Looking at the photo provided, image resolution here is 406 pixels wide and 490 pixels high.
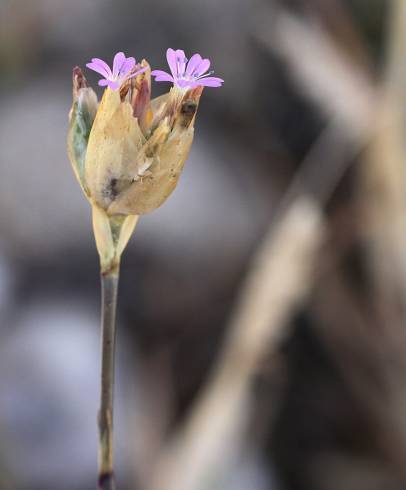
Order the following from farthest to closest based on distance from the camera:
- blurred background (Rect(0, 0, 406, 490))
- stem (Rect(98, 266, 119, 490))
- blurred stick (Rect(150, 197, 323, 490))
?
blurred background (Rect(0, 0, 406, 490))
blurred stick (Rect(150, 197, 323, 490))
stem (Rect(98, 266, 119, 490))

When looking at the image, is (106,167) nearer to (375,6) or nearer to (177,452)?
(177,452)

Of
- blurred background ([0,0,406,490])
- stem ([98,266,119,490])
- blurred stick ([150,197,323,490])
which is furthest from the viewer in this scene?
blurred background ([0,0,406,490])

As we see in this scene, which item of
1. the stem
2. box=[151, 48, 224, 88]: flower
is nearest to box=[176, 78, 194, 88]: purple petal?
box=[151, 48, 224, 88]: flower

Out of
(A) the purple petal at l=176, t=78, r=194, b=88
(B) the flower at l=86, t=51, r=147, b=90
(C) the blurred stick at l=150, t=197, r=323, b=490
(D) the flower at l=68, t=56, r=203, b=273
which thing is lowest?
(C) the blurred stick at l=150, t=197, r=323, b=490

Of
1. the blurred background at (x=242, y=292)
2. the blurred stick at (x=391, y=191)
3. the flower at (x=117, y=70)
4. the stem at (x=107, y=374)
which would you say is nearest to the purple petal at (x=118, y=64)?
the flower at (x=117, y=70)

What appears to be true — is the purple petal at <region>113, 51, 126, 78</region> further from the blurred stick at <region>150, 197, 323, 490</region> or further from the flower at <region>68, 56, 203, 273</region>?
the blurred stick at <region>150, 197, 323, 490</region>

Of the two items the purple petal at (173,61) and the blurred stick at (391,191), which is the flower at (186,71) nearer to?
the purple petal at (173,61)

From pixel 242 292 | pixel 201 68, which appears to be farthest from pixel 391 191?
pixel 201 68

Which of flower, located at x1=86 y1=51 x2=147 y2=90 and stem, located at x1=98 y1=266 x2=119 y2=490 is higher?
flower, located at x1=86 y1=51 x2=147 y2=90
